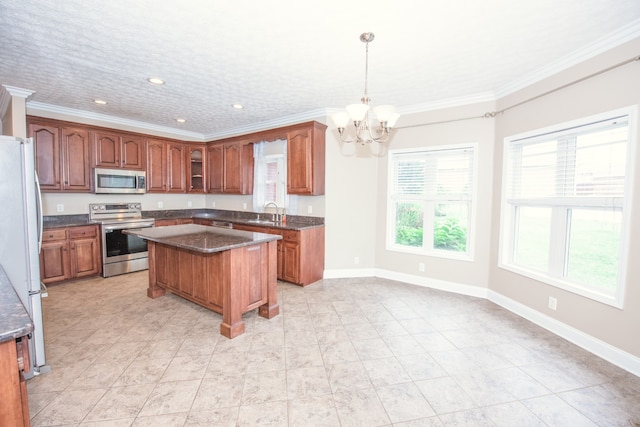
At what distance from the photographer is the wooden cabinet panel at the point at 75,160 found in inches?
166

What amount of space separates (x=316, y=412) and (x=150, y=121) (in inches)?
213

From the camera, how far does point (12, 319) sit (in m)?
1.05

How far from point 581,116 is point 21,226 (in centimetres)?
469

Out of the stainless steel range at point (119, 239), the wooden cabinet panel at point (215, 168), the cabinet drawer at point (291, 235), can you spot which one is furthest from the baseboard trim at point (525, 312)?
the stainless steel range at point (119, 239)

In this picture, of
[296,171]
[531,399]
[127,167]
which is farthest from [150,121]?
[531,399]

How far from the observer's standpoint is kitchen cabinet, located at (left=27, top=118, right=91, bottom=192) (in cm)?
397

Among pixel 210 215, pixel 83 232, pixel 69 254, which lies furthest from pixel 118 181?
pixel 210 215

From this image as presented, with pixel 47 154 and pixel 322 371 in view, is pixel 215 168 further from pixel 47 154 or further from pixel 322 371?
pixel 322 371

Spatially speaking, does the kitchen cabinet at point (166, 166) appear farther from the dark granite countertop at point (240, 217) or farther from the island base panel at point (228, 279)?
the island base panel at point (228, 279)

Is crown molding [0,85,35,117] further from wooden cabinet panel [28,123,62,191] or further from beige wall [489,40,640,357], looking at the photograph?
beige wall [489,40,640,357]

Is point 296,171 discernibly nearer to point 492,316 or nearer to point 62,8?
point 62,8

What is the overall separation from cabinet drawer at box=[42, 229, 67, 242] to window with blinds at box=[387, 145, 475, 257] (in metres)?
4.83

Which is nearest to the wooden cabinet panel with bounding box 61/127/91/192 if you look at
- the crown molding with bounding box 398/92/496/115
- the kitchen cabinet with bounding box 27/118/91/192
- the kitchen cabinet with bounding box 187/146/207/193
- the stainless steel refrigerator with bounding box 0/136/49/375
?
the kitchen cabinet with bounding box 27/118/91/192

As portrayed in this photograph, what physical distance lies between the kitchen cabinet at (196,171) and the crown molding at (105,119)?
0.42 meters
